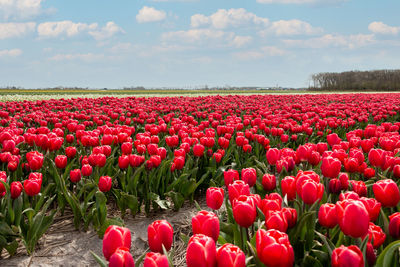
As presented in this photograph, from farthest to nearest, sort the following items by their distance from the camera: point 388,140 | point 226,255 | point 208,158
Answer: point 208,158 < point 388,140 < point 226,255

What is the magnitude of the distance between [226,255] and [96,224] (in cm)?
238

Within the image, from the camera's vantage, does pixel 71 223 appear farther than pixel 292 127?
No

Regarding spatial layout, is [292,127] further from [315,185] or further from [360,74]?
[360,74]

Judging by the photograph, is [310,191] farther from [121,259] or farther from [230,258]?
[121,259]

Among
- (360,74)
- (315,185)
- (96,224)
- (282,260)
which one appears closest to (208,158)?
(96,224)

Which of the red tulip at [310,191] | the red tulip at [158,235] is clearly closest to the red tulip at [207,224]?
the red tulip at [158,235]

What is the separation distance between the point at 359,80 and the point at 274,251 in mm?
86400

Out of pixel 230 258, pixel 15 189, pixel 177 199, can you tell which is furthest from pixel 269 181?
pixel 15 189

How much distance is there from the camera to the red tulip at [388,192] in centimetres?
203

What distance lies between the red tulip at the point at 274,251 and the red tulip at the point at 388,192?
98 centimetres

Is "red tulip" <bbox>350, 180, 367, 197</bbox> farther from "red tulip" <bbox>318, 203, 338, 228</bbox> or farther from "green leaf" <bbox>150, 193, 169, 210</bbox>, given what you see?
"green leaf" <bbox>150, 193, 169, 210</bbox>

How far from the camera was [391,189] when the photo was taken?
2.03 metres

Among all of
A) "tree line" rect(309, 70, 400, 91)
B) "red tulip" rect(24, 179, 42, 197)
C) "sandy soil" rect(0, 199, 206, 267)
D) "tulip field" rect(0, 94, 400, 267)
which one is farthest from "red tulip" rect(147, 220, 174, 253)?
"tree line" rect(309, 70, 400, 91)

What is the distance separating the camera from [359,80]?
258 ft
